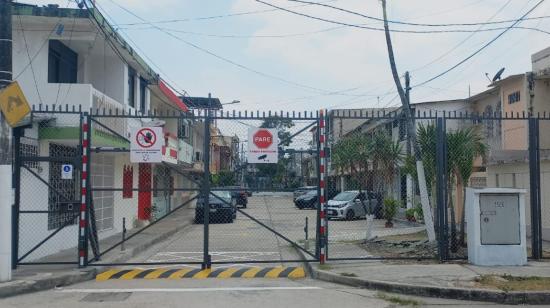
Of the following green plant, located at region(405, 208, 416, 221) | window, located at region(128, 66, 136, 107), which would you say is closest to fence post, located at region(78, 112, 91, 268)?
window, located at region(128, 66, 136, 107)

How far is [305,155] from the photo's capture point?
1159 centimetres

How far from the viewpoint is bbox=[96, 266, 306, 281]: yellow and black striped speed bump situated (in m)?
10.3

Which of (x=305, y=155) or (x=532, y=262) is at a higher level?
(x=305, y=155)

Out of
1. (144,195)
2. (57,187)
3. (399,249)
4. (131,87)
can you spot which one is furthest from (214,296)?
(144,195)

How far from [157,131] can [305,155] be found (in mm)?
3047

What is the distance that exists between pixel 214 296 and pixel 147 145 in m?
3.44

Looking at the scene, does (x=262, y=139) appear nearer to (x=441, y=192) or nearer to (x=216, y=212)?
(x=441, y=192)

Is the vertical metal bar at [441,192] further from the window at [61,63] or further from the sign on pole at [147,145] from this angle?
the window at [61,63]

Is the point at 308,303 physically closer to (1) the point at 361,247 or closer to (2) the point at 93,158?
(1) the point at 361,247

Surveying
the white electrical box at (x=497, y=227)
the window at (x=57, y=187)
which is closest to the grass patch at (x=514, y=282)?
the white electrical box at (x=497, y=227)

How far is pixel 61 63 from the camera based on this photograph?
16.2 m

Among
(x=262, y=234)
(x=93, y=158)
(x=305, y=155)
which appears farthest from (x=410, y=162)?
(x=93, y=158)

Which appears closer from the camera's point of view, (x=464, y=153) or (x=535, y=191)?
(x=535, y=191)

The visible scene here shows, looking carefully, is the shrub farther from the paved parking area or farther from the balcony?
the balcony
